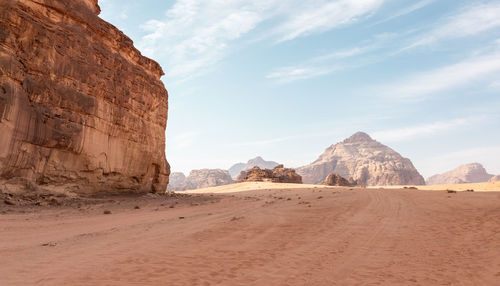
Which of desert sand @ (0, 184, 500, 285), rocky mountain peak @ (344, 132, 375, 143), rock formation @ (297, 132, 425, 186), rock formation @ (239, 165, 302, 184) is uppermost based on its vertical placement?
rocky mountain peak @ (344, 132, 375, 143)

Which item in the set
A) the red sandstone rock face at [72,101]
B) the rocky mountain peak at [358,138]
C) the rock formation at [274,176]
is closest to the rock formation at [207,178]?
the rock formation at [274,176]

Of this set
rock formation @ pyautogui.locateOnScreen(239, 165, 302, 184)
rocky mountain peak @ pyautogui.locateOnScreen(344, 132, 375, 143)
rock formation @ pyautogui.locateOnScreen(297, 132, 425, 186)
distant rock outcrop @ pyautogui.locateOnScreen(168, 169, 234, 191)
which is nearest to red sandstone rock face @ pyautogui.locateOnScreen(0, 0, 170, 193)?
rock formation @ pyautogui.locateOnScreen(239, 165, 302, 184)

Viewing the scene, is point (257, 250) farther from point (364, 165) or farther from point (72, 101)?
point (364, 165)

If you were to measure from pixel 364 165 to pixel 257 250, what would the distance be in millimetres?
141413

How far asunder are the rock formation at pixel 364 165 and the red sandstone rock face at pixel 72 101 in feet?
262

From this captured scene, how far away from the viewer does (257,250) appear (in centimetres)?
732

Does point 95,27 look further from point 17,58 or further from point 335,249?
point 335,249

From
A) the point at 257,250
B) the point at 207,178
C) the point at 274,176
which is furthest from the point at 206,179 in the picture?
the point at 257,250

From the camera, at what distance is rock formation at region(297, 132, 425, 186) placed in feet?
399

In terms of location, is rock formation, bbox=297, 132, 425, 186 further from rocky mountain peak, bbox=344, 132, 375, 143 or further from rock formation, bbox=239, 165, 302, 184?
rock formation, bbox=239, 165, 302, 184

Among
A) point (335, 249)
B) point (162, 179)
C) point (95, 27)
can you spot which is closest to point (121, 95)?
point (95, 27)

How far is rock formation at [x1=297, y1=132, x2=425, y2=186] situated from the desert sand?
86263mm

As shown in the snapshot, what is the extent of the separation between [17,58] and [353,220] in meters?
18.0

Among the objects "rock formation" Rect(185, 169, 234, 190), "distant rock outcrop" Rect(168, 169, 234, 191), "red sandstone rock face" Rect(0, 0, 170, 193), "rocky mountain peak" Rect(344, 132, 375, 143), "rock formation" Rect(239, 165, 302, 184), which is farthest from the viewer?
"rocky mountain peak" Rect(344, 132, 375, 143)
